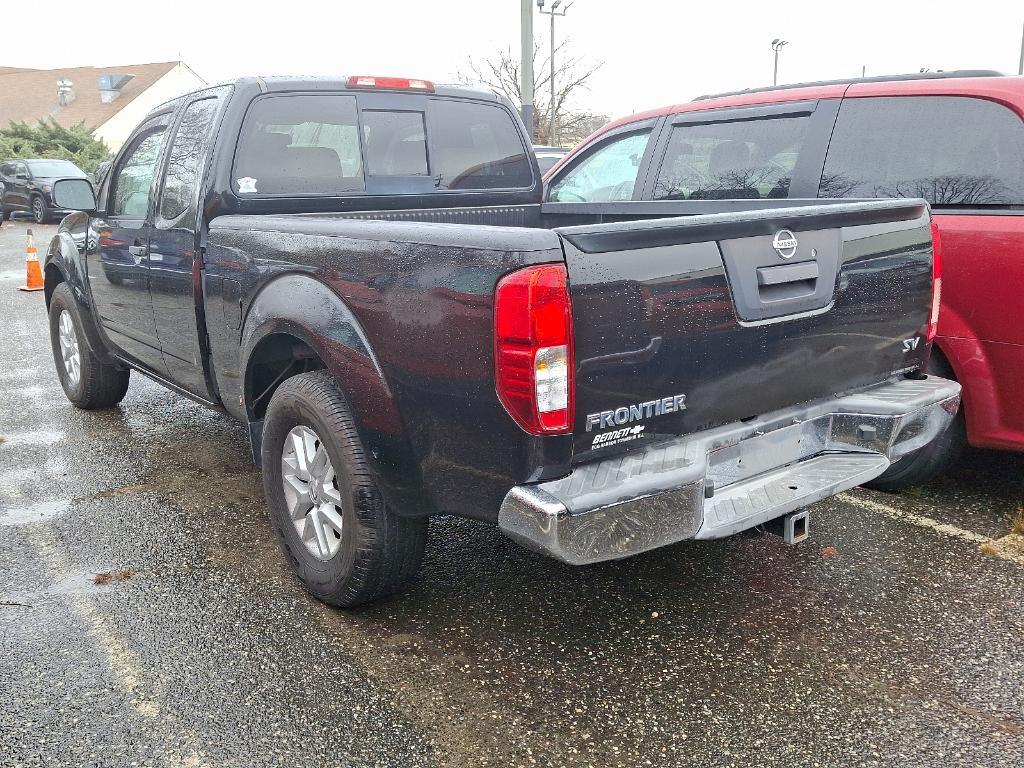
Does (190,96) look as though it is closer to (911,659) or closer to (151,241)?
(151,241)

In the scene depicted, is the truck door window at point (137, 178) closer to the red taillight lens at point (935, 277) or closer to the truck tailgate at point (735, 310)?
the truck tailgate at point (735, 310)

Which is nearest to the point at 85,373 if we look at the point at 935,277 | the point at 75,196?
the point at 75,196

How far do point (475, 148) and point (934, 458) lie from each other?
2712 mm

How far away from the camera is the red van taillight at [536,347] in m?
2.37

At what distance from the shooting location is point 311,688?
2.86m

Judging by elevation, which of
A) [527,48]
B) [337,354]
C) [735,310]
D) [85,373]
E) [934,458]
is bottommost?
[934,458]

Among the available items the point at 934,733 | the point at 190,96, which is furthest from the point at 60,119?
the point at 934,733

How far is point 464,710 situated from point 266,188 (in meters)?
2.42

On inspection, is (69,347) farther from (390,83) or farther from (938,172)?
(938,172)

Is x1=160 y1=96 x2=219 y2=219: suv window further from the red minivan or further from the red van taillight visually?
the red minivan

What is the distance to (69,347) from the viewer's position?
602cm

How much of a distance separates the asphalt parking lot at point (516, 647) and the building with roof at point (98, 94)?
51.3m

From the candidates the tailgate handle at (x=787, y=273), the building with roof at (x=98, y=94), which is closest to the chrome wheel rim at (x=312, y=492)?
the tailgate handle at (x=787, y=273)

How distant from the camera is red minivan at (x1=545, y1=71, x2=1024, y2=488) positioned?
12.6 feet
